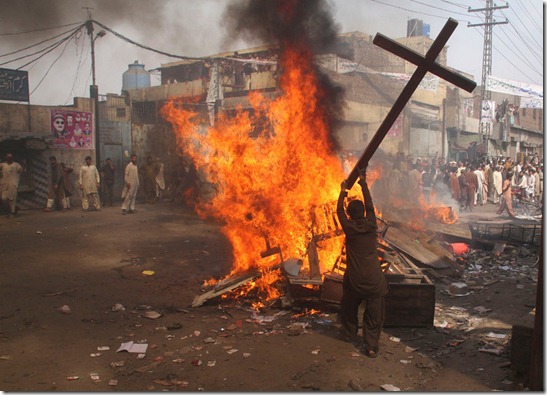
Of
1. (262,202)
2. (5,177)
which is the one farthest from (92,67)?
(262,202)

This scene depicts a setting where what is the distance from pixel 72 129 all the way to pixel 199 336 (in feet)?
51.7

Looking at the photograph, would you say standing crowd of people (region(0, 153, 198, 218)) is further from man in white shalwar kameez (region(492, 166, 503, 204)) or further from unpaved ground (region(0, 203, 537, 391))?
man in white shalwar kameez (region(492, 166, 503, 204))

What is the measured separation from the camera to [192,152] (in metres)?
20.7

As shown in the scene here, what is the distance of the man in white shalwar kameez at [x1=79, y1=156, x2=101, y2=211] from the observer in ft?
54.1

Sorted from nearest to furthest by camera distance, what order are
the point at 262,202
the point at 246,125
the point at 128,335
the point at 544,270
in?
the point at 544,270 < the point at 128,335 < the point at 262,202 < the point at 246,125

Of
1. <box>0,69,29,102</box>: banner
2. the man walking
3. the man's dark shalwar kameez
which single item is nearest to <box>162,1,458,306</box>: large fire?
the man's dark shalwar kameez

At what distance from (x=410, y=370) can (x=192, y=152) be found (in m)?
17.1

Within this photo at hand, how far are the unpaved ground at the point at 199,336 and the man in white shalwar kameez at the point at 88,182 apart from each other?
7002 mm

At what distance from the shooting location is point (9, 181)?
14586 mm

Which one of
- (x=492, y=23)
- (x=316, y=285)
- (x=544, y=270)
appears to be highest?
(x=492, y=23)

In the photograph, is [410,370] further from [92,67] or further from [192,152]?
[92,67]

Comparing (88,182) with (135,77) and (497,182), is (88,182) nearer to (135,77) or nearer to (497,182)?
(497,182)

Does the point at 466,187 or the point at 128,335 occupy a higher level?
the point at 466,187

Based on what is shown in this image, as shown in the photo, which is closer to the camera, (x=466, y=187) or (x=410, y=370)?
(x=410, y=370)
